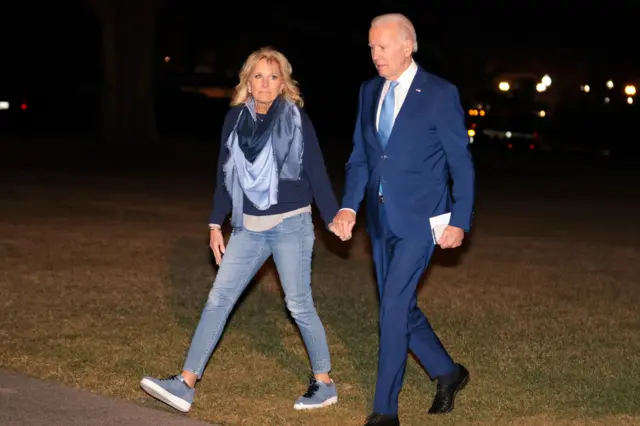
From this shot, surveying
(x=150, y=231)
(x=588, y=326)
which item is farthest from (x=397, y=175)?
(x=150, y=231)

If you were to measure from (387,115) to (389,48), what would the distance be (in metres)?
0.33

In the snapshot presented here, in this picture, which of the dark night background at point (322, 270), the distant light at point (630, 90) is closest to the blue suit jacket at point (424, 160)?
the dark night background at point (322, 270)

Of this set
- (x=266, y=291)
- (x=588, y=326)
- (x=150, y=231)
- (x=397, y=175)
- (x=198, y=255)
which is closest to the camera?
(x=397, y=175)

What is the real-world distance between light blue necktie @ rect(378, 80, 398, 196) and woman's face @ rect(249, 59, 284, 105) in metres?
0.62

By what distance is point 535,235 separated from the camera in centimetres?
1617

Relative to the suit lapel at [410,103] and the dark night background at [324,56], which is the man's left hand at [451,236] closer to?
the suit lapel at [410,103]

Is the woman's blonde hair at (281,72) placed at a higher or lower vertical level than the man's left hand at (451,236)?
higher

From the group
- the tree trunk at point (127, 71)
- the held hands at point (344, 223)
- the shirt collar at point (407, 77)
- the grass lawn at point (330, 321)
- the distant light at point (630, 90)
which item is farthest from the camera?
the distant light at point (630, 90)

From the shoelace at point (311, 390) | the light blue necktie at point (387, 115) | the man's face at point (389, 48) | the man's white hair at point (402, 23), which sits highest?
the man's white hair at point (402, 23)

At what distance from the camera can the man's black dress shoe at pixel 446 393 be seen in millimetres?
6781

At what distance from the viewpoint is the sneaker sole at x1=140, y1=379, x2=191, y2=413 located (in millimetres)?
6508

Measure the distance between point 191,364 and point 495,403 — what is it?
67.0 inches

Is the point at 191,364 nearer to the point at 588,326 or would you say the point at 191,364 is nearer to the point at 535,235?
the point at 588,326

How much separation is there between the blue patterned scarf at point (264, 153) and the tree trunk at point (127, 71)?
29199 mm
